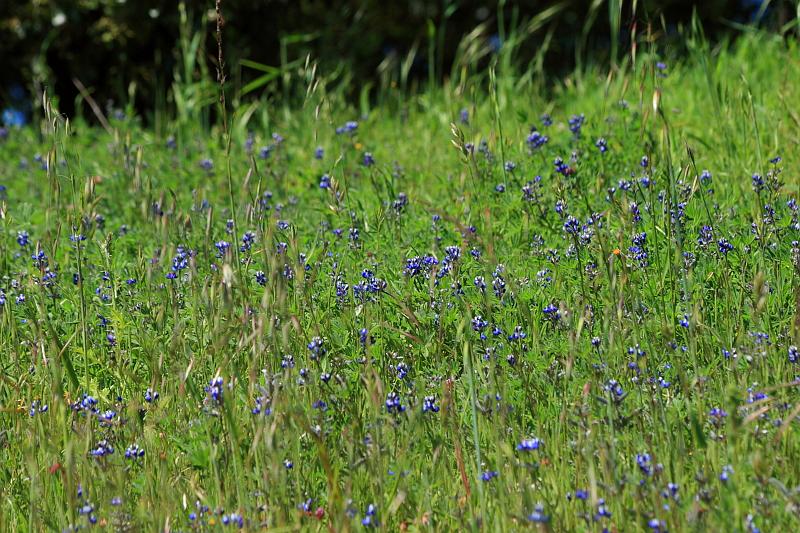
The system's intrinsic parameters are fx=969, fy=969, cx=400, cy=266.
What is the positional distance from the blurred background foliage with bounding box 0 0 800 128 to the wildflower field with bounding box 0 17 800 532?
110 inches

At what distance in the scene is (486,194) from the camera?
12.6ft

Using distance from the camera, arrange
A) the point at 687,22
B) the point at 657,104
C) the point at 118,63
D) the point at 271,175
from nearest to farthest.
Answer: the point at 657,104 → the point at 271,175 → the point at 118,63 → the point at 687,22

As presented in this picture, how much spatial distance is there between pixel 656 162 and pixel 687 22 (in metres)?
4.48

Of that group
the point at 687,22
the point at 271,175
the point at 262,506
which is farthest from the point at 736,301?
the point at 687,22

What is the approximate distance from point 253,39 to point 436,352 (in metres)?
5.05

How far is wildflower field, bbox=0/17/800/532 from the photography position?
220cm

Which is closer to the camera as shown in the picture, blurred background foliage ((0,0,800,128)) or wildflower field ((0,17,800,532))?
wildflower field ((0,17,800,532))

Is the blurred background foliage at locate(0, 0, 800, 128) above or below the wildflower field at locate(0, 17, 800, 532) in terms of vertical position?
above

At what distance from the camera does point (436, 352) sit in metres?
2.91

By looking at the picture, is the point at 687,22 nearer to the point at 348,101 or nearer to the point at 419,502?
the point at 348,101

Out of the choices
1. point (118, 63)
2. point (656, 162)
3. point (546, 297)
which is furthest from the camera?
point (118, 63)

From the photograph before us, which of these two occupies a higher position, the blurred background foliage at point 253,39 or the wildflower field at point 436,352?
the blurred background foliage at point 253,39

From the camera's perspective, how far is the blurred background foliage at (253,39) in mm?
6902

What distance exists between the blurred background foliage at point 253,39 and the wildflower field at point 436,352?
280 cm
